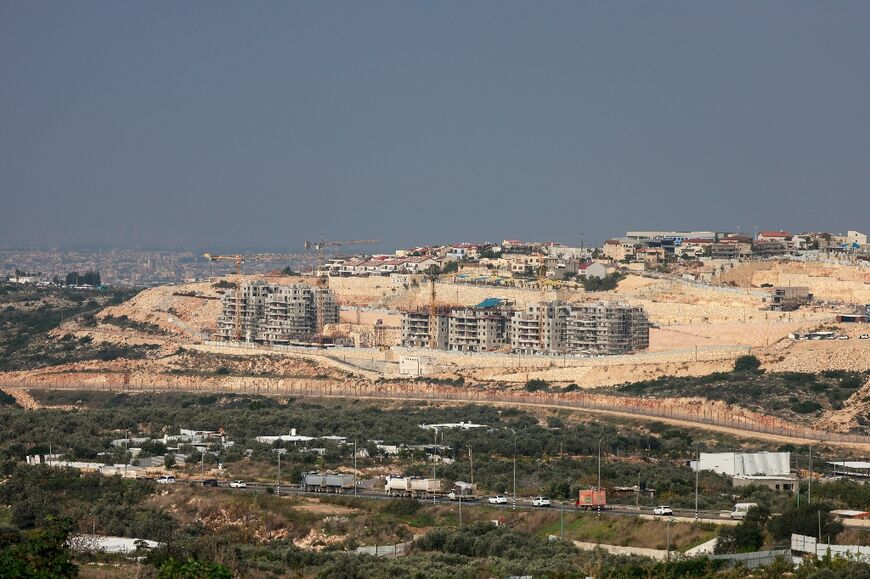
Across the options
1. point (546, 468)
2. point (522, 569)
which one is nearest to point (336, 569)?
point (522, 569)

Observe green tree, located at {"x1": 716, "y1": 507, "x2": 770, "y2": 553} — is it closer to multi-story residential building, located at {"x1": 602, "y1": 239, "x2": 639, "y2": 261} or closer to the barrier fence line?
the barrier fence line

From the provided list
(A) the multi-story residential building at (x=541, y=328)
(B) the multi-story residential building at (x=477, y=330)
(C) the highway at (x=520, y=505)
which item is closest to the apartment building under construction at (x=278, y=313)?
(B) the multi-story residential building at (x=477, y=330)

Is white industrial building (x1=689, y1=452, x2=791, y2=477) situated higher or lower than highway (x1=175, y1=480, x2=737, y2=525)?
higher

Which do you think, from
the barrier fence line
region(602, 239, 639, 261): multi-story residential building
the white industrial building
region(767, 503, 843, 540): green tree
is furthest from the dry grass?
region(602, 239, 639, 261): multi-story residential building

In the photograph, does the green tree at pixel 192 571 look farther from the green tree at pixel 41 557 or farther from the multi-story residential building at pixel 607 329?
the multi-story residential building at pixel 607 329

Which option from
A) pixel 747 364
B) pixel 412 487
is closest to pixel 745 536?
pixel 412 487

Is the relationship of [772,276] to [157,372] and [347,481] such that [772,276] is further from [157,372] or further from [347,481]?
[347,481]
